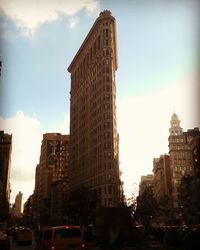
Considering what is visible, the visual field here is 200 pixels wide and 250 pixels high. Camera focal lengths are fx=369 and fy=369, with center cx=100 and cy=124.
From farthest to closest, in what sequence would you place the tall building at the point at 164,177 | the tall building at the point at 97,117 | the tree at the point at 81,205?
the tall building at the point at 164,177 < the tall building at the point at 97,117 < the tree at the point at 81,205

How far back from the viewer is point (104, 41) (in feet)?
412

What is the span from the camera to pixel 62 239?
18.0 meters

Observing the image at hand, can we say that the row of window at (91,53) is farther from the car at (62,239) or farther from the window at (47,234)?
the car at (62,239)

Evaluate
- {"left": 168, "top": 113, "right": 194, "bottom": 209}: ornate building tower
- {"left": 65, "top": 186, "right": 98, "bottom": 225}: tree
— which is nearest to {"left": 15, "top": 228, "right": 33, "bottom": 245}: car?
{"left": 65, "top": 186, "right": 98, "bottom": 225}: tree

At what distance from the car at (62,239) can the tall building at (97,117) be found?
85607 mm

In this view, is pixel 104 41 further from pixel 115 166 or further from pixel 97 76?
pixel 115 166

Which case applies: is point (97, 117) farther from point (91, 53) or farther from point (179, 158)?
point (179, 158)

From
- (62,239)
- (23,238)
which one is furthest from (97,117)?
(62,239)

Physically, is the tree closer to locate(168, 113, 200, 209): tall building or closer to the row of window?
locate(168, 113, 200, 209): tall building

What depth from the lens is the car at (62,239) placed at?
703 inches

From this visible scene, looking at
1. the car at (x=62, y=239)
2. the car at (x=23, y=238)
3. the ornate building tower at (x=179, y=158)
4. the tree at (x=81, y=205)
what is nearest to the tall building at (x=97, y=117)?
the tree at (x=81, y=205)

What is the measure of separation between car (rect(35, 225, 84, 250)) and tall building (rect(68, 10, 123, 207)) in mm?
85607

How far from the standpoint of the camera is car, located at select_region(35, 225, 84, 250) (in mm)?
17848

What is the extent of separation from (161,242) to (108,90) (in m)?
85.2
